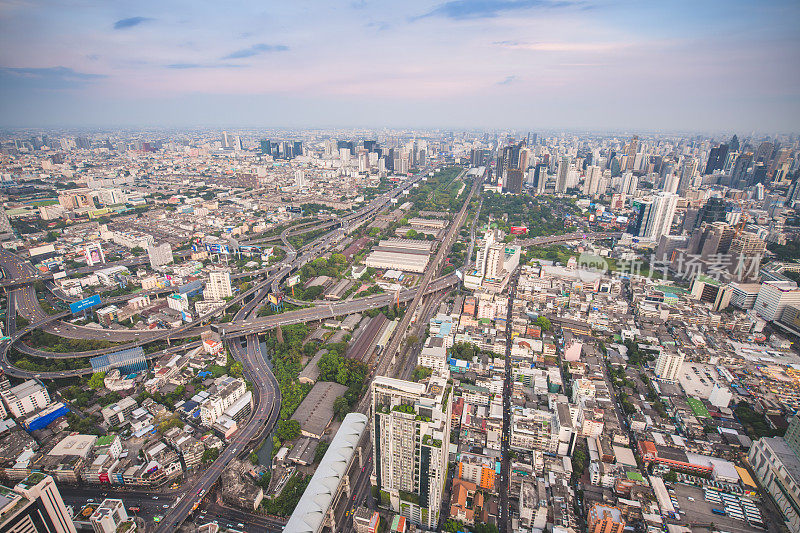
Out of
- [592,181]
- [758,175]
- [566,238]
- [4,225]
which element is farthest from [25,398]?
[758,175]

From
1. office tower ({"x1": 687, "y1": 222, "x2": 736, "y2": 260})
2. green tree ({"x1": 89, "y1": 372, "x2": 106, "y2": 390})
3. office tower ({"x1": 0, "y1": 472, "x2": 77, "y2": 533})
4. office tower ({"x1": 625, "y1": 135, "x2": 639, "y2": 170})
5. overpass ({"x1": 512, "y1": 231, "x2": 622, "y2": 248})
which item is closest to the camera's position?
office tower ({"x1": 0, "y1": 472, "x2": 77, "y2": 533})

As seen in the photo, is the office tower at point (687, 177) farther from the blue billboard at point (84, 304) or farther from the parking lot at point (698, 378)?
the blue billboard at point (84, 304)

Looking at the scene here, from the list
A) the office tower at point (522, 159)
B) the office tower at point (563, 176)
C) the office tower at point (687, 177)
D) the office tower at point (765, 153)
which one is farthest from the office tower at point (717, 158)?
the office tower at point (522, 159)

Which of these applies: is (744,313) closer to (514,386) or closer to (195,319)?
(514,386)

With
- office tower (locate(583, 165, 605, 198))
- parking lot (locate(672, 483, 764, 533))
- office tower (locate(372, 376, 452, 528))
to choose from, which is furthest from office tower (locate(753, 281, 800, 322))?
office tower (locate(583, 165, 605, 198))

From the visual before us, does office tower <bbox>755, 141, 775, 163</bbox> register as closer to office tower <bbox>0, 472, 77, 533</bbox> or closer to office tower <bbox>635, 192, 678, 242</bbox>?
office tower <bbox>635, 192, 678, 242</bbox>

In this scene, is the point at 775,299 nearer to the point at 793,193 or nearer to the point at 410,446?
the point at 410,446
